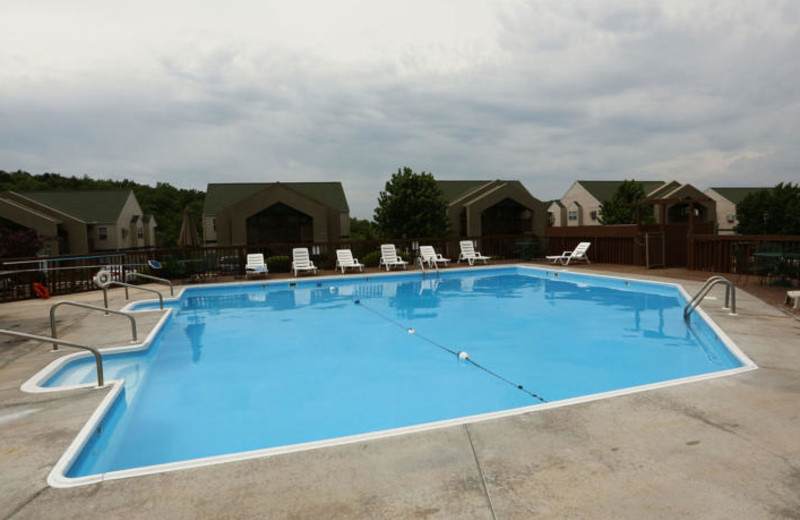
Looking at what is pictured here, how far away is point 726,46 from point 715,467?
45.6 feet

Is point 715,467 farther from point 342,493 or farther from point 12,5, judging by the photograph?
point 12,5

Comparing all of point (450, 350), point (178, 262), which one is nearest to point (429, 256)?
point (178, 262)

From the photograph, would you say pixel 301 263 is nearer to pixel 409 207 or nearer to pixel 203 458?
pixel 409 207

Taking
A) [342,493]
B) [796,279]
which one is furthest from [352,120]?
[342,493]

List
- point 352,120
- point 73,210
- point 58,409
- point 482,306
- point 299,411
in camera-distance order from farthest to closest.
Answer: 1. point 73,210
2. point 352,120
3. point 482,306
4. point 299,411
5. point 58,409

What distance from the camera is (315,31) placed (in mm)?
12062

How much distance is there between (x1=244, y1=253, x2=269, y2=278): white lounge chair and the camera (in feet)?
52.0

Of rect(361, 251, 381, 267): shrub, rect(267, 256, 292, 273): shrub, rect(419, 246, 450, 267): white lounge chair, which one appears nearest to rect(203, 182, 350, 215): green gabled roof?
rect(267, 256, 292, 273): shrub

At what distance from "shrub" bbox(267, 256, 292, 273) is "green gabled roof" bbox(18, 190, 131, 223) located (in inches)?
964

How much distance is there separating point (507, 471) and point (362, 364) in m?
4.47

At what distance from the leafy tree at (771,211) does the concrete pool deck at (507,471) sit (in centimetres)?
3643

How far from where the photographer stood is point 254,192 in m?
34.2

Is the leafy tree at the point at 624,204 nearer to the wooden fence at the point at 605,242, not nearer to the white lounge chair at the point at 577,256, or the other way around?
the wooden fence at the point at 605,242

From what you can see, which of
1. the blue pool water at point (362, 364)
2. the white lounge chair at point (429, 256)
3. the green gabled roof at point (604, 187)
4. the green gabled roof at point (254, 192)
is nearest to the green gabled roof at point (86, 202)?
the green gabled roof at point (254, 192)
